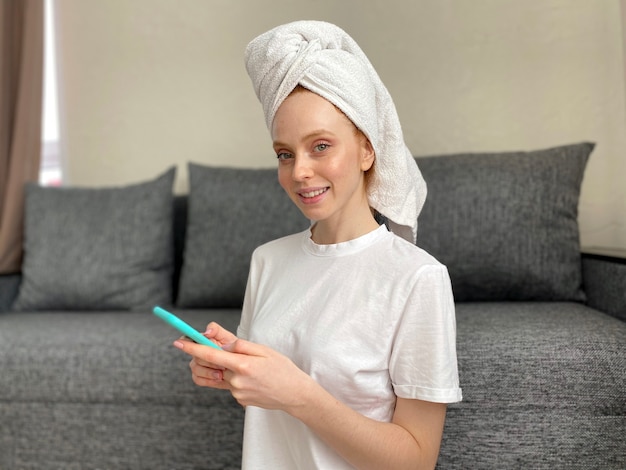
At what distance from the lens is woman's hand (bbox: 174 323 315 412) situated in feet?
2.53

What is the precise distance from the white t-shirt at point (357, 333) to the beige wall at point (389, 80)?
1.28m

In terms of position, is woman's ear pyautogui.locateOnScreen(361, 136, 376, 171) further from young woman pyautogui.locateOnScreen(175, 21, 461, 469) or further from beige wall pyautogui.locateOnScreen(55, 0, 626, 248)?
beige wall pyautogui.locateOnScreen(55, 0, 626, 248)

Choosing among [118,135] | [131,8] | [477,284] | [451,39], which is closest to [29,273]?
[118,135]

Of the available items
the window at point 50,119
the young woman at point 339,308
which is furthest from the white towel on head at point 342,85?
the window at point 50,119

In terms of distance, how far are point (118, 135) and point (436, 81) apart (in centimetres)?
130

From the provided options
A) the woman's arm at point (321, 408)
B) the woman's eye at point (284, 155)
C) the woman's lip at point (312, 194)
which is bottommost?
the woman's arm at point (321, 408)

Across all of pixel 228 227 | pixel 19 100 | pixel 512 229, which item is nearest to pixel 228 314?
pixel 228 227

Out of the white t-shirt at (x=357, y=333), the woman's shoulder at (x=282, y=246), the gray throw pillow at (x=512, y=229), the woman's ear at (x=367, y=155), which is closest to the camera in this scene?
the white t-shirt at (x=357, y=333)

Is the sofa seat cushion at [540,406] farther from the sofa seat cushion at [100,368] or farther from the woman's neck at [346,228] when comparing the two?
the sofa seat cushion at [100,368]

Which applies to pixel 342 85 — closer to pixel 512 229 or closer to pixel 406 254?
pixel 406 254

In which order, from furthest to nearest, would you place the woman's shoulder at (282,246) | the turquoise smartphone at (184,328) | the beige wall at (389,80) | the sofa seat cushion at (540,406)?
the beige wall at (389,80), the sofa seat cushion at (540,406), the woman's shoulder at (282,246), the turquoise smartphone at (184,328)

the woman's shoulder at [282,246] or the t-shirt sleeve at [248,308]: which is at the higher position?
the woman's shoulder at [282,246]

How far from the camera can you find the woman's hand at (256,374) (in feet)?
2.53

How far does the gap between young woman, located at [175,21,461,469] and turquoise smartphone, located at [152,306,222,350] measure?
0.05 feet
